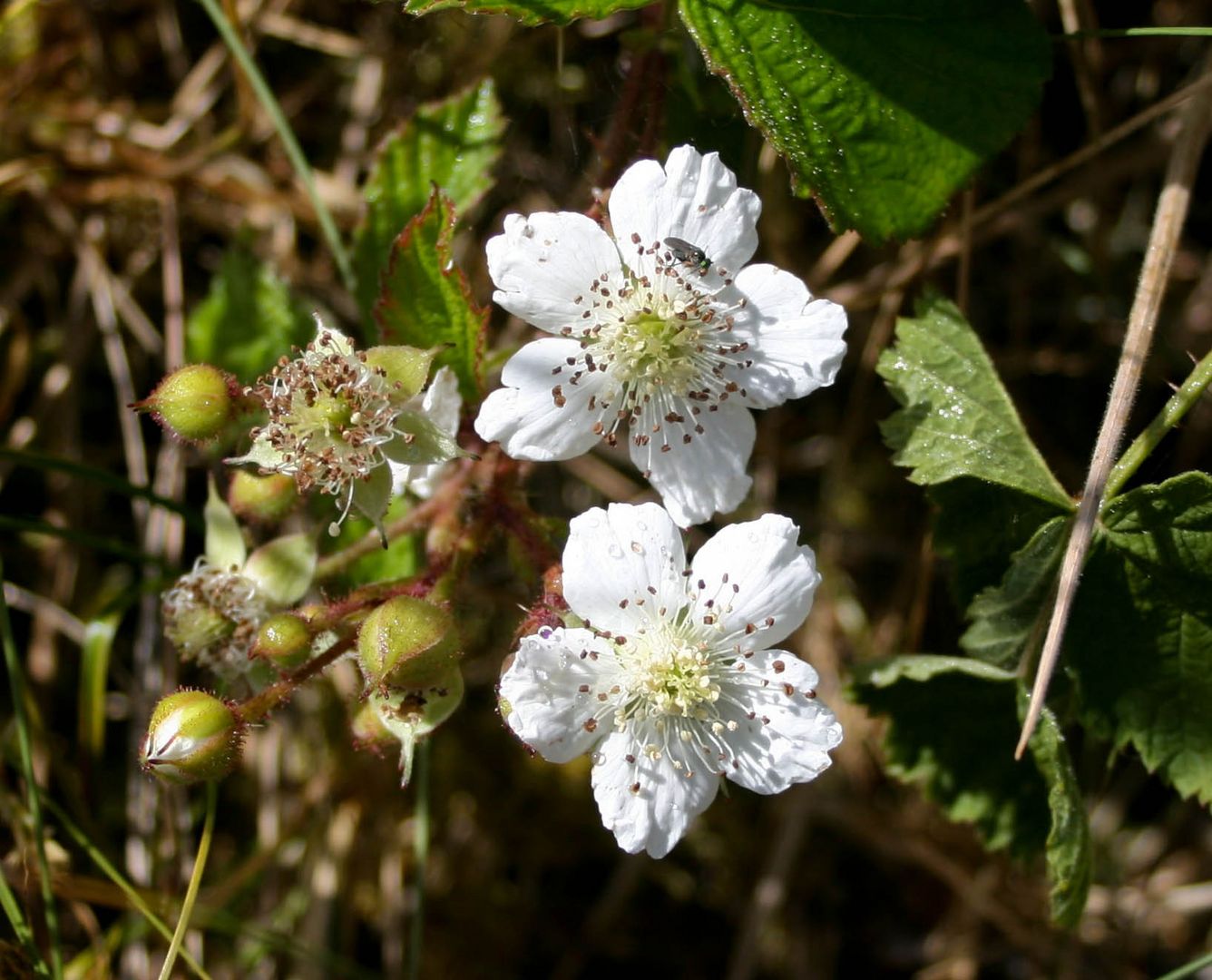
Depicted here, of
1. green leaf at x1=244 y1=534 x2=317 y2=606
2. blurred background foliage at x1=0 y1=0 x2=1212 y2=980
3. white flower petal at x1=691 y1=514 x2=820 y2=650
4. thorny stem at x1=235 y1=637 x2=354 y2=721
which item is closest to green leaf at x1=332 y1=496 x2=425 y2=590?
green leaf at x1=244 y1=534 x2=317 y2=606

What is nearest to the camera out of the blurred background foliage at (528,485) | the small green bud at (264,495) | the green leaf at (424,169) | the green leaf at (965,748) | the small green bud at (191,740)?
the small green bud at (191,740)

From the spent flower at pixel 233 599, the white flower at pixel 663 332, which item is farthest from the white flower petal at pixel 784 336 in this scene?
the spent flower at pixel 233 599

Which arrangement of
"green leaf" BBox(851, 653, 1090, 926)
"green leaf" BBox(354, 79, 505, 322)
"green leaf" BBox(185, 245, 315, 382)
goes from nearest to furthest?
"green leaf" BBox(851, 653, 1090, 926), "green leaf" BBox(354, 79, 505, 322), "green leaf" BBox(185, 245, 315, 382)

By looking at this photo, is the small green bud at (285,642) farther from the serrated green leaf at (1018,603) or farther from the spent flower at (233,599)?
the serrated green leaf at (1018,603)

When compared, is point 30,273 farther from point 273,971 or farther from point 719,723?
point 719,723

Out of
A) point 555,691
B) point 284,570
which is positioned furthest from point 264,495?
point 555,691

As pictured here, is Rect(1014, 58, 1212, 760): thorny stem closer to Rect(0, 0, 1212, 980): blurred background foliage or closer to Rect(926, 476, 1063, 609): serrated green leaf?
Rect(926, 476, 1063, 609): serrated green leaf
